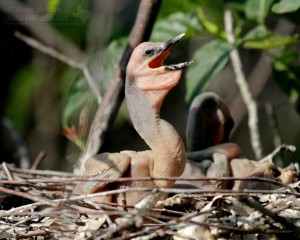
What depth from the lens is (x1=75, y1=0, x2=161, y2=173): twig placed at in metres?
3.64

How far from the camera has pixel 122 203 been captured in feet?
9.35

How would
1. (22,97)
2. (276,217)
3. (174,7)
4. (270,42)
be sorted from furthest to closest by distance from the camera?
1. (22,97)
2. (174,7)
3. (270,42)
4. (276,217)

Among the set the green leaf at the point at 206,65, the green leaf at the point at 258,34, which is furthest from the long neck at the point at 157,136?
the green leaf at the point at 258,34

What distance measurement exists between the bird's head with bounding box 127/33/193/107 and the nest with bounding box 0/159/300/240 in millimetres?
334

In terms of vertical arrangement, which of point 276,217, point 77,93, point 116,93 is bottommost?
point 276,217

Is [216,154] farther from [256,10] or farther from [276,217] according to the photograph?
[256,10]

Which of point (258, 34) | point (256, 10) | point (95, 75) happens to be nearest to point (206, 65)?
point (258, 34)

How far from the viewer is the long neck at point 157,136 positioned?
284 cm

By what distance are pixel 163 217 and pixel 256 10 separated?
→ 1.77 m

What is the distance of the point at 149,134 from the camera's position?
288cm

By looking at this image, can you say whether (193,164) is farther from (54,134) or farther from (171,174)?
(54,134)

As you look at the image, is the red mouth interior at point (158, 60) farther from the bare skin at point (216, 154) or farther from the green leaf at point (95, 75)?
the green leaf at point (95, 75)

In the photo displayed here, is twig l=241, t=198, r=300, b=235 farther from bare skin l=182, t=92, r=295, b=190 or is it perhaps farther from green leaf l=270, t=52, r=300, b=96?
green leaf l=270, t=52, r=300, b=96

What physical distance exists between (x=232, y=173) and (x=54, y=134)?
3011 millimetres
